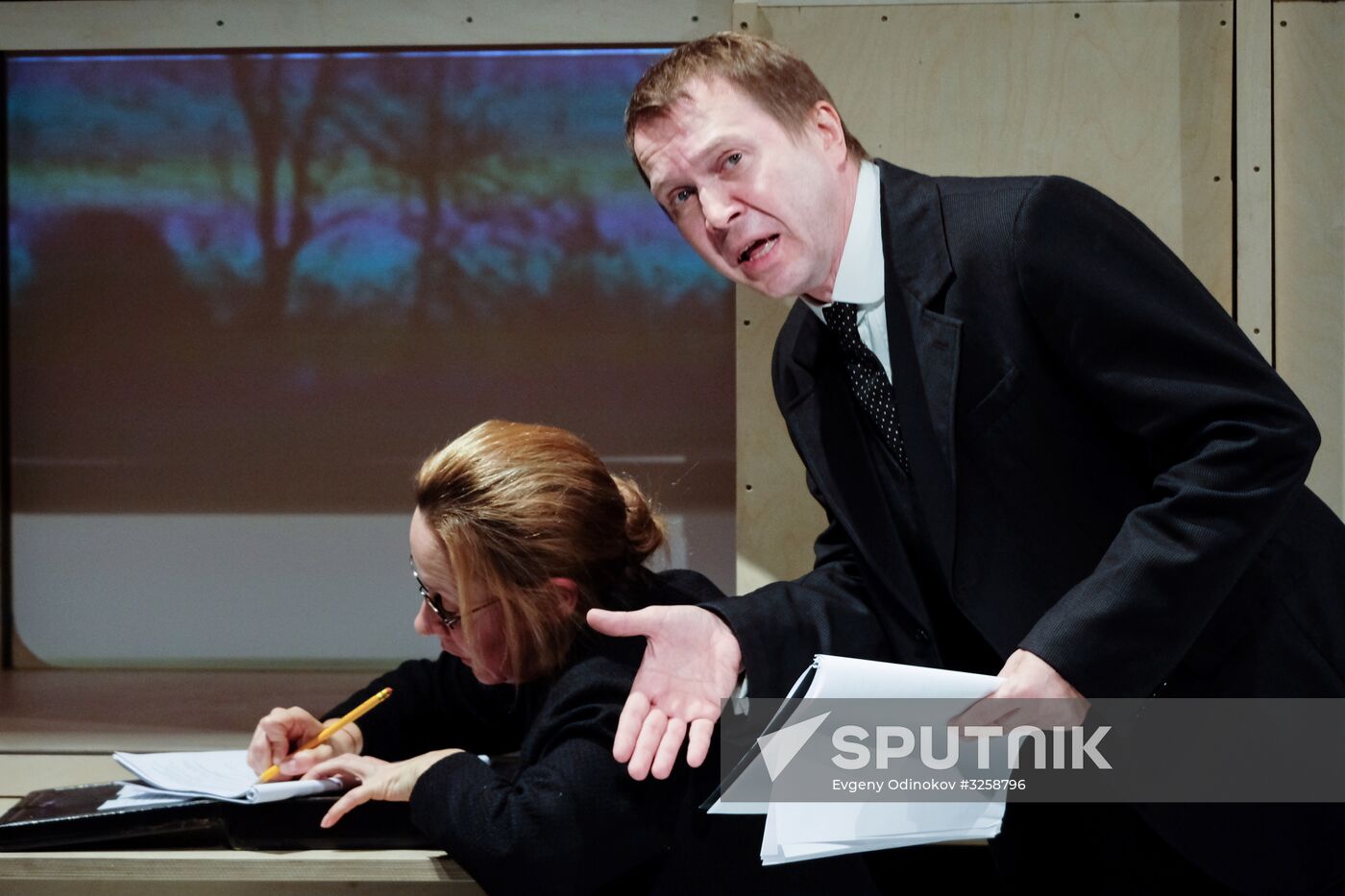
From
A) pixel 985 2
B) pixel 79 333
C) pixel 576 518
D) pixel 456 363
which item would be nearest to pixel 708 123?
pixel 576 518

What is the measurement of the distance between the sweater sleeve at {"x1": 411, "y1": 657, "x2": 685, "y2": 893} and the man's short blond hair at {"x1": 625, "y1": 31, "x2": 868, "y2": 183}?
1.95 feet

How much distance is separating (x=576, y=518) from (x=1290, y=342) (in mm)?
1142

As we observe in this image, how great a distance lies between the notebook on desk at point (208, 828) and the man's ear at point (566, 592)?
317 millimetres

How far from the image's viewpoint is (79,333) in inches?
110

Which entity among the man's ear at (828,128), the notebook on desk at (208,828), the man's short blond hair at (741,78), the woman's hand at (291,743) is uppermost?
the man's short blond hair at (741,78)

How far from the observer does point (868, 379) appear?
1.52 meters

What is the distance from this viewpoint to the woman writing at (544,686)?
1448 mm

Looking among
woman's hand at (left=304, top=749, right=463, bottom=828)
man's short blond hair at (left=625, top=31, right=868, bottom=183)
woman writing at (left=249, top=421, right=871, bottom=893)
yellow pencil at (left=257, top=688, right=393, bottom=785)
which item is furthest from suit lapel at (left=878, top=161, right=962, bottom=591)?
yellow pencil at (left=257, top=688, right=393, bottom=785)

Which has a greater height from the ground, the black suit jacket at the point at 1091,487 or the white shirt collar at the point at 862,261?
the white shirt collar at the point at 862,261

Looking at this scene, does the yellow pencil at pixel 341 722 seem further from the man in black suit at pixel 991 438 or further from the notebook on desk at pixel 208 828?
the man in black suit at pixel 991 438

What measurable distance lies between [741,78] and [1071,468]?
1.75 feet

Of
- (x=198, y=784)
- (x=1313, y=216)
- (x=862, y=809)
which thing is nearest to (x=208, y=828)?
(x=198, y=784)

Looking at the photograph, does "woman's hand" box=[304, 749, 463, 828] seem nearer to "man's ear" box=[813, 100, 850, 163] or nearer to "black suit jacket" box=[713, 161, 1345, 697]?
"black suit jacket" box=[713, 161, 1345, 697]

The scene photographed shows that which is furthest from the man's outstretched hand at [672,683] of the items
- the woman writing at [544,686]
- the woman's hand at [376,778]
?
the woman's hand at [376,778]
